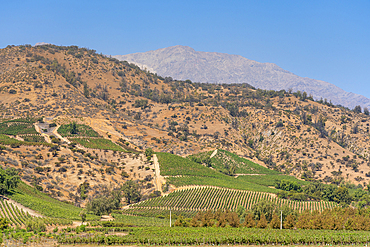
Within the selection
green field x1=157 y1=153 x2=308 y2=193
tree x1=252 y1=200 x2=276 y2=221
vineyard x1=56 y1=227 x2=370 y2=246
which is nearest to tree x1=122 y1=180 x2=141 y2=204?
green field x1=157 y1=153 x2=308 y2=193

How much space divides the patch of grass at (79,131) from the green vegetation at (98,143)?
6.08 m

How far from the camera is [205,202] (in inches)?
4222

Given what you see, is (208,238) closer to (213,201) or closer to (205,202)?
(205,202)

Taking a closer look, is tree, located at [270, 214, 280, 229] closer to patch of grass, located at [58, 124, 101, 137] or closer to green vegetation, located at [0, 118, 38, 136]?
patch of grass, located at [58, 124, 101, 137]

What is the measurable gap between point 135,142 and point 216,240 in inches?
4403

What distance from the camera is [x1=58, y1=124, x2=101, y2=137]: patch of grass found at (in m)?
154

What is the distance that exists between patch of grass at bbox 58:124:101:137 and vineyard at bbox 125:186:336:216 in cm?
5874

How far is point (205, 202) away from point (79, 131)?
239ft

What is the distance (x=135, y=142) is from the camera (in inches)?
6594

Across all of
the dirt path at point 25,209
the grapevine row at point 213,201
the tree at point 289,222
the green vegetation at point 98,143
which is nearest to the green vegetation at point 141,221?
the grapevine row at point 213,201

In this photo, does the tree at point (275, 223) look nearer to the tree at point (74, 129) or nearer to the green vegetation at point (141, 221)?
the green vegetation at point (141, 221)

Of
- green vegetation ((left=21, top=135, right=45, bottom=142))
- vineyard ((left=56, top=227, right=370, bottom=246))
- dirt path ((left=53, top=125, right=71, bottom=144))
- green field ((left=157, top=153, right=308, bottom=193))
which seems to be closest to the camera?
vineyard ((left=56, top=227, right=370, bottom=246))

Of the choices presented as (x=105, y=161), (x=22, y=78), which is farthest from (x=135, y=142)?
(x=22, y=78)

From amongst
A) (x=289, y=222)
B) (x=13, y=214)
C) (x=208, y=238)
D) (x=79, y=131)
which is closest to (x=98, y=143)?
(x=79, y=131)
